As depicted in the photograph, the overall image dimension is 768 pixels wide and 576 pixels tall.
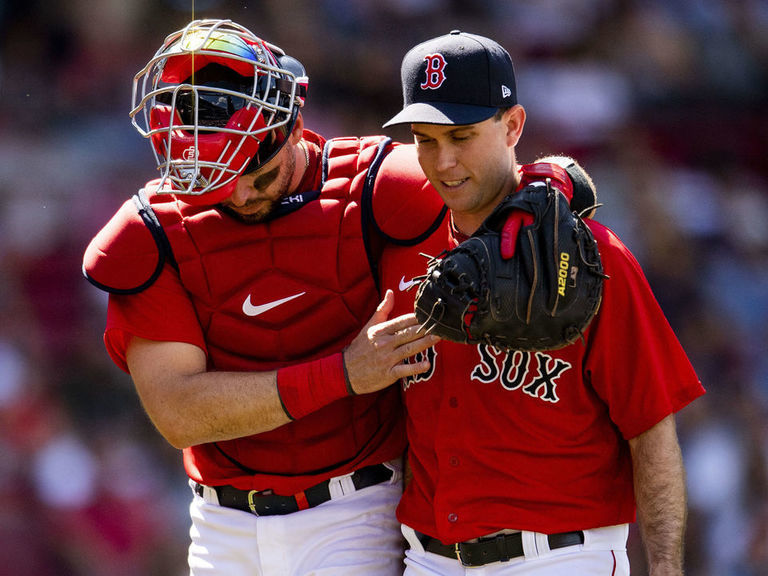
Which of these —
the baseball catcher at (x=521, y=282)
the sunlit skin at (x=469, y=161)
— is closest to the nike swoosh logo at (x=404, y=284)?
the sunlit skin at (x=469, y=161)

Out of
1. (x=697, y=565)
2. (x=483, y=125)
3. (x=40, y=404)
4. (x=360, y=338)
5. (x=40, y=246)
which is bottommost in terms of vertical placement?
(x=697, y=565)

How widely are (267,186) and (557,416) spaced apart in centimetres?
95

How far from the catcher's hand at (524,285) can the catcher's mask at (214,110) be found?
25.6 inches

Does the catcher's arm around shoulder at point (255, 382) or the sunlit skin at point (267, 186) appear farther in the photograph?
the sunlit skin at point (267, 186)

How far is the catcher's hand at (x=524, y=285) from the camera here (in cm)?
211

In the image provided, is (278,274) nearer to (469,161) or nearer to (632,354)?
(469,161)

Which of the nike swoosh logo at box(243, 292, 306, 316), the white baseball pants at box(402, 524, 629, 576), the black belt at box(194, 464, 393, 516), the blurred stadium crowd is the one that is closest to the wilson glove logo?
the white baseball pants at box(402, 524, 629, 576)

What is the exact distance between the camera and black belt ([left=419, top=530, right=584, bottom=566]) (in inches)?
93.4

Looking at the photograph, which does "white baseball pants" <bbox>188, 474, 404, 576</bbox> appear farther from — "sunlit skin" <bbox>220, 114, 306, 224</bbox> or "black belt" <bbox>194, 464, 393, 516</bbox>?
"sunlit skin" <bbox>220, 114, 306, 224</bbox>

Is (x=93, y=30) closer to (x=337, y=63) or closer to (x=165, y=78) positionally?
(x=337, y=63)

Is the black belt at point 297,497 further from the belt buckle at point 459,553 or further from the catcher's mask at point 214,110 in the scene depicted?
the catcher's mask at point 214,110

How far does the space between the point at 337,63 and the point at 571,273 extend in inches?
148

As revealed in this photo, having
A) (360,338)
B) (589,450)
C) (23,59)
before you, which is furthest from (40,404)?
A: (589,450)

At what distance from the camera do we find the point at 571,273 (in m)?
2.12
